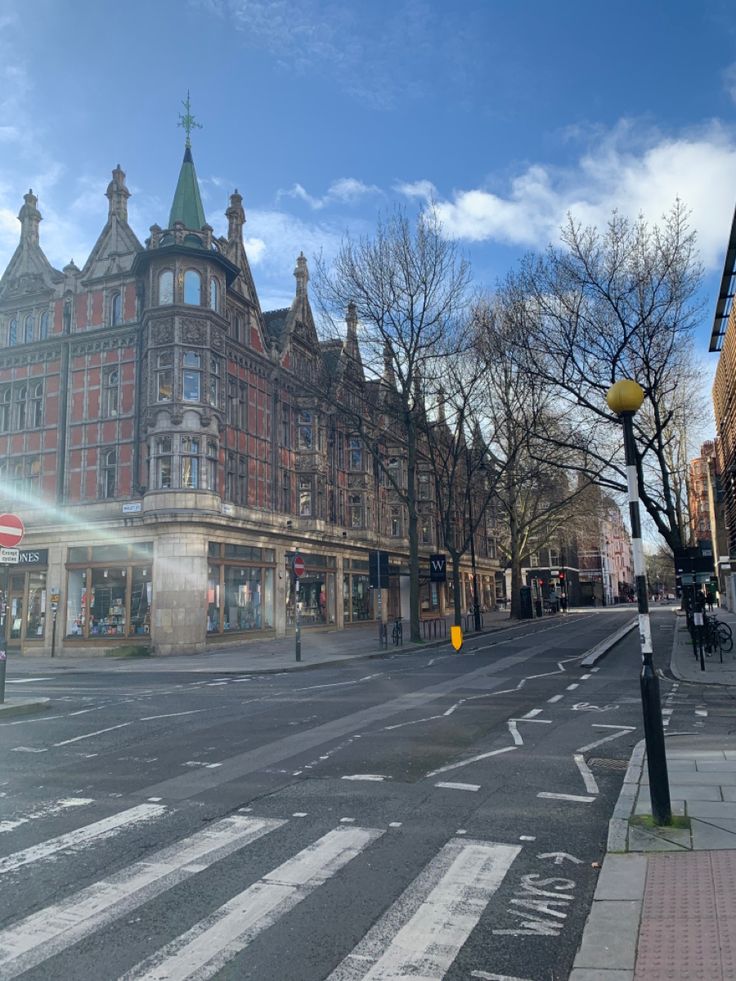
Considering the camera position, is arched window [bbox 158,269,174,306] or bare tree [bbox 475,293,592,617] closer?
bare tree [bbox 475,293,592,617]

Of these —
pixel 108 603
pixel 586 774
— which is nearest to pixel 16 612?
pixel 108 603

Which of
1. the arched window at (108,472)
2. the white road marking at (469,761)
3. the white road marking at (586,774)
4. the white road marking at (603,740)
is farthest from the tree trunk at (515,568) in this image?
the white road marking at (586,774)

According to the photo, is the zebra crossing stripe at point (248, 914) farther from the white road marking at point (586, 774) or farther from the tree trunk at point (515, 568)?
the tree trunk at point (515, 568)

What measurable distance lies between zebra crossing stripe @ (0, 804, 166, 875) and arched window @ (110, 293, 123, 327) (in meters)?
31.1

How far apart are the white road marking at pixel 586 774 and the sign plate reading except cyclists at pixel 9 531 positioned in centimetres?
1092

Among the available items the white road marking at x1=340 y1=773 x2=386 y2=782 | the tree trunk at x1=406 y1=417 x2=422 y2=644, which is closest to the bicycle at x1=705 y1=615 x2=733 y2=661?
the tree trunk at x1=406 y1=417 x2=422 y2=644

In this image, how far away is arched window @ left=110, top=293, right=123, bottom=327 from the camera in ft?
112

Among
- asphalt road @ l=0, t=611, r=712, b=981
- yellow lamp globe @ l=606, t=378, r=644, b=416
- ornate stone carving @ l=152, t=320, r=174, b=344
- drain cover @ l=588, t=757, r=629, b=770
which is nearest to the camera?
asphalt road @ l=0, t=611, r=712, b=981

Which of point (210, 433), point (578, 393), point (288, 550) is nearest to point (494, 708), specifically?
point (578, 393)

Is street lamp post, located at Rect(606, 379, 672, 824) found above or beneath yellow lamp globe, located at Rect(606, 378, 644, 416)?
beneath

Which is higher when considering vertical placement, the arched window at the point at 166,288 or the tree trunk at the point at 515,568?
the arched window at the point at 166,288

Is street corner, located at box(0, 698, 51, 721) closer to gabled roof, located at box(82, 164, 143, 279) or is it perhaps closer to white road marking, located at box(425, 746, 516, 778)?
white road marking, located at box(425, 746, 516, 778)

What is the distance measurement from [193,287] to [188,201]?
20.3 feet

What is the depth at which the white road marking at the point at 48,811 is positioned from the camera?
631 centimetres
